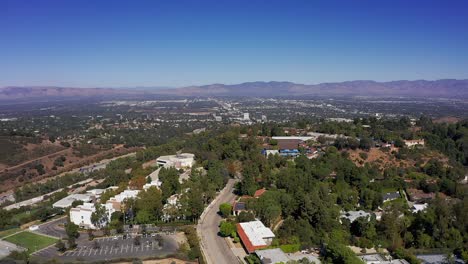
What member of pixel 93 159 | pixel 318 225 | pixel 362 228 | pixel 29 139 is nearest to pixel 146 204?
pixel 318 225

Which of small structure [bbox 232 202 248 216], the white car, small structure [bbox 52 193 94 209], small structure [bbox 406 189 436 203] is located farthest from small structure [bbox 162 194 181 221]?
small structure [bbox 406 189 436 203]

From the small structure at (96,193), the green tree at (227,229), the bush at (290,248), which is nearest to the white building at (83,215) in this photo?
the small structure at (96,193)

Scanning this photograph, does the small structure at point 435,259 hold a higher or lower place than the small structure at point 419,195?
lower

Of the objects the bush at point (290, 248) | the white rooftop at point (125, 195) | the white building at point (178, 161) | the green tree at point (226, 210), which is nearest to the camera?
the bush at point (290, 248)

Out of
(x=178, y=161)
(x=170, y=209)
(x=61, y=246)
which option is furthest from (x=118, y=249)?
(x=178, y=161)

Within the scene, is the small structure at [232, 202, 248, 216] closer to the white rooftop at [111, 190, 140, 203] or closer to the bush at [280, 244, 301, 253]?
the bush at [280, 244, 301, 253]

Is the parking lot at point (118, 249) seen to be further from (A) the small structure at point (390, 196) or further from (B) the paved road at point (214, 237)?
(A) the small structure at point (390, 196)

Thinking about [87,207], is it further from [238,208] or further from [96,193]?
[238,208]
